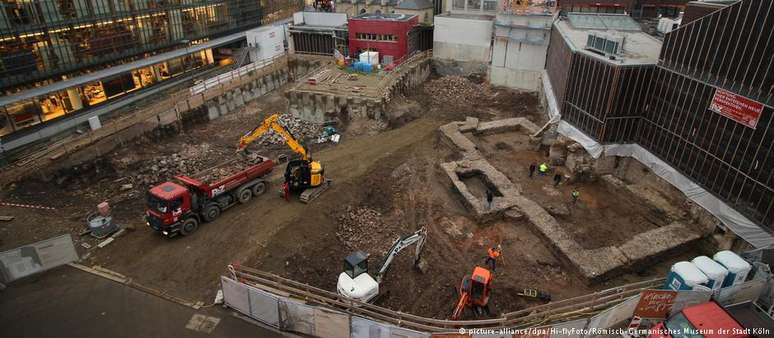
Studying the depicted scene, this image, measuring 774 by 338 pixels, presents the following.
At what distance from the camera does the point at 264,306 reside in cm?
1359

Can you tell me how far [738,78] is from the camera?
54.4 feet

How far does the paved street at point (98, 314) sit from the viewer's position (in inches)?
549

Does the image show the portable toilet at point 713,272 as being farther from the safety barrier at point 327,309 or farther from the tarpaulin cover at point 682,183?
the tarpaulin cover at point 682,183

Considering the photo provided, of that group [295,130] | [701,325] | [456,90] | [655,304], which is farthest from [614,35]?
[295,130]

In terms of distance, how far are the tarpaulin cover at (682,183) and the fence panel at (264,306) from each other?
17.5 meters

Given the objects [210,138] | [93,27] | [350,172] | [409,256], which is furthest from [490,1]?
[93,27]

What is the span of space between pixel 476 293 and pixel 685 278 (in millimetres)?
6559

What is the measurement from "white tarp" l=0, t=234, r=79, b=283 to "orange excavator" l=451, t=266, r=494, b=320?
15.3 meters

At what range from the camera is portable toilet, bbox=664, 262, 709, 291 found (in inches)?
531

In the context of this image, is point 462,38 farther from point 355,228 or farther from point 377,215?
point 355,228

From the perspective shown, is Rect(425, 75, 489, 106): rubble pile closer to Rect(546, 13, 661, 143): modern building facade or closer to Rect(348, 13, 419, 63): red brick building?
Rect(348, 13, 419, 63): red brick building

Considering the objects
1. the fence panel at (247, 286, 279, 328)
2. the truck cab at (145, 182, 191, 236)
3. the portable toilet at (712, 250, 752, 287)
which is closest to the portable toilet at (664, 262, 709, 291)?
the portable toilet at (712, 250, 752, 287)

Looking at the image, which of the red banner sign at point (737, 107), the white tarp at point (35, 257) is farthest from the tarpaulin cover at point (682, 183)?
the white tarp at point (35, 257)

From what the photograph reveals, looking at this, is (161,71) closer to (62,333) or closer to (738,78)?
(62,333)
